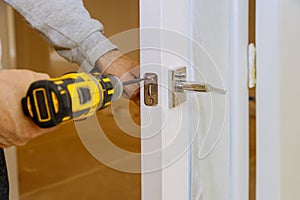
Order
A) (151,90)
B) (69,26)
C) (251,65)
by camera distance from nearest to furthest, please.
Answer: (151,90)
(69,26)
(251,65)

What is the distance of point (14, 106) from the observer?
0.55m

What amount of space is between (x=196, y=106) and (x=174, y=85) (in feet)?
0.38

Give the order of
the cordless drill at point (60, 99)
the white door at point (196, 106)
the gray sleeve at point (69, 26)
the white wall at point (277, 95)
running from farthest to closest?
the white wall at point (277, 95) < the gray sleeve at point (69, 26) < the white door at point (196, 106) < the cordless drill at point (60, 99)

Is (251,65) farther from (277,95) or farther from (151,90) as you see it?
(151,90)

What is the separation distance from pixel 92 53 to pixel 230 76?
1.16 feet

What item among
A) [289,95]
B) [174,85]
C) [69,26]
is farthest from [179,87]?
[289,95]

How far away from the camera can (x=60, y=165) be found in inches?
123

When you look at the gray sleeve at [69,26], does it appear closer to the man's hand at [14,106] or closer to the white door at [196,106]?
the white door at [196,106]

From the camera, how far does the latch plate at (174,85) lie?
2.52 ft

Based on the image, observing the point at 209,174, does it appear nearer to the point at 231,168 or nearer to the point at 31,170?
the point at 231,168

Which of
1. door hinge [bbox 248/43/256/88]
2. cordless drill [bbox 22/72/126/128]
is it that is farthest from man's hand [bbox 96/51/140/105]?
door hinge [bbox 248/43/256/88]

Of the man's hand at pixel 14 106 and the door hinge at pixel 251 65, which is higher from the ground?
the door hinge at pixel 251 65

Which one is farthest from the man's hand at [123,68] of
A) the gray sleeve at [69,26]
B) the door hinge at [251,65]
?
the door hinge at [251,65]

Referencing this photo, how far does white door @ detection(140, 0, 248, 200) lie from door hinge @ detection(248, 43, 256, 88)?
1.1 inches
